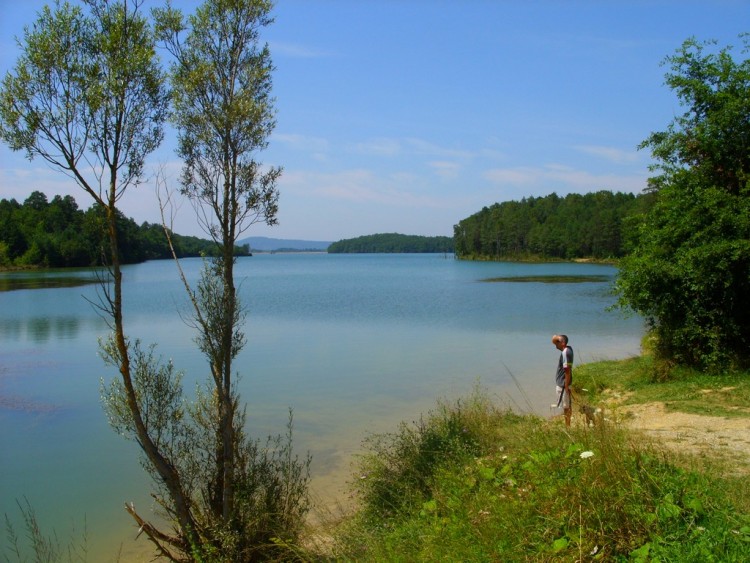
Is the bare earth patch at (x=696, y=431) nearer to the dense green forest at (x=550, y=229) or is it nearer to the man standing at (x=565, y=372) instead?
the man standing at (x=565, y=372)

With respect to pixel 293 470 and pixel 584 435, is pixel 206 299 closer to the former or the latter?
pixel 293 470

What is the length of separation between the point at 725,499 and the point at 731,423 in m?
6.01

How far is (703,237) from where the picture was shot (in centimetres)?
1424

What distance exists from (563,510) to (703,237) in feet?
38.8

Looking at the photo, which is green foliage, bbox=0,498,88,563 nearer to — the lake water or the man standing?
the lake water

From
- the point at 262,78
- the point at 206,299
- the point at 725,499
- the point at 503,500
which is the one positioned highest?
the point at 262,78

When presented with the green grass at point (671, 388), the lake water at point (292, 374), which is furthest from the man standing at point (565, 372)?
the green grass at point (671, 388)

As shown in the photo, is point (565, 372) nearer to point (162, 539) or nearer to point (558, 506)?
point (558, 506)

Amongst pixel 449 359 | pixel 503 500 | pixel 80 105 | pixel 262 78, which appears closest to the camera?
pixel 503 500

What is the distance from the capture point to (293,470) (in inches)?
340

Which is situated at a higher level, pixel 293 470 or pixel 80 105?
pixel 80 105

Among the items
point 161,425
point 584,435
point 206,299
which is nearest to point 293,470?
point 161,425

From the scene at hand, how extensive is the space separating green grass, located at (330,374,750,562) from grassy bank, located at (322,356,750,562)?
11 mm

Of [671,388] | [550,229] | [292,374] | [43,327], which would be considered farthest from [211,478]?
[550,229]
